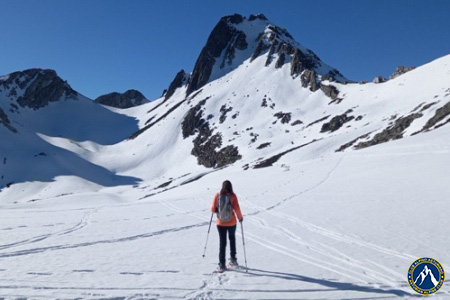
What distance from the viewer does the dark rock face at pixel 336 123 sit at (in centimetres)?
7181

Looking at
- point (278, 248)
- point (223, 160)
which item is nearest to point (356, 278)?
point (278, 248)

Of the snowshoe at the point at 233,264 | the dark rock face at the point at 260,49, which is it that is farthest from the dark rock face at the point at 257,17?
the snowshoe at the point at 233,264

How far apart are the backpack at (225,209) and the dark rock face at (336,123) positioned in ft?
217

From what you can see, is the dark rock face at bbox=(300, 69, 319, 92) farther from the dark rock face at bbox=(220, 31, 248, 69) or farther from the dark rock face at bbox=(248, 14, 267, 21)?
the dark rock face at bbox=(248, 14, 267, 21)

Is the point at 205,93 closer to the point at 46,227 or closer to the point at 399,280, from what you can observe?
the point at 46,227

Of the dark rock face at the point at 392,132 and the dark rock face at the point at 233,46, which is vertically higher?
the dark rock face at the point at 233,46

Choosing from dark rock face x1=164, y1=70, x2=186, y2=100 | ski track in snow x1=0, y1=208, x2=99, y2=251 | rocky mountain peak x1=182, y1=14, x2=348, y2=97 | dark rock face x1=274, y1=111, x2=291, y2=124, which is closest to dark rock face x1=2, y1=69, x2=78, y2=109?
dark rock face x1=164, y1=70, x2=186, y2=100

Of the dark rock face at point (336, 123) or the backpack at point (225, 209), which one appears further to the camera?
the dark rock face at point (336, 123)

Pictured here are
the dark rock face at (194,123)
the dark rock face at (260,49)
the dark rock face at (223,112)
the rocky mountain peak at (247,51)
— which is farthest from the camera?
the dark rock face at (260,49)

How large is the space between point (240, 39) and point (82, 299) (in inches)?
6262

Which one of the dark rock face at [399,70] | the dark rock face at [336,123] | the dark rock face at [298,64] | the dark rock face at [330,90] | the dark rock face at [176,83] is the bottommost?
the dark rock face at [336,123]

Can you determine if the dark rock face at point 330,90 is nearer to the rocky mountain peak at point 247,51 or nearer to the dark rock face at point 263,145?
the rocky mountain peak at point 247,51

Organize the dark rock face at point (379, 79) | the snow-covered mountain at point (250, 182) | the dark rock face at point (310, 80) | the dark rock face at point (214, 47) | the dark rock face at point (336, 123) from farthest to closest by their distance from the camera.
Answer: the dark rock face at point (214, 47) < the dark rock face at point (310, 80) < the dark rock face at point (379, 79) < the dark rock face at point (336, 123) < the snow-covered mountain at point (250, 182)

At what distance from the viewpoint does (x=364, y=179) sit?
83.9ft
